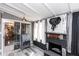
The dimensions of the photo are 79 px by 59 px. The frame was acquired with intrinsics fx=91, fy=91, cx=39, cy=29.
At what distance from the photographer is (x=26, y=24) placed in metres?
1.89

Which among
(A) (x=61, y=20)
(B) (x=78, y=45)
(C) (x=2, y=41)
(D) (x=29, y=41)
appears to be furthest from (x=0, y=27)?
(B) (x=78, y=45)

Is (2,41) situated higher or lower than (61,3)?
lower

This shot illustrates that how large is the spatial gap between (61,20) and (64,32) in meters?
0.24

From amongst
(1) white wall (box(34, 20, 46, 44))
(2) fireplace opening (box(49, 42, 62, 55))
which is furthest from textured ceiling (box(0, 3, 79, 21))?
(2) fireplace opening (box(49, 42, 62, 55))

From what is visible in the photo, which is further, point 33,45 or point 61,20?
point 33,45

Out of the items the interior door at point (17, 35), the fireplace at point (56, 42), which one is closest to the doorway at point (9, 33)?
the interior door at point (17, 35)

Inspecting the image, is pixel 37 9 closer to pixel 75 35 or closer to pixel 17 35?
pixel 17 35

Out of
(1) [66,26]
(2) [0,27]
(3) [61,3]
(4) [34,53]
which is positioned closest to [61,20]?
(1) [66,26]

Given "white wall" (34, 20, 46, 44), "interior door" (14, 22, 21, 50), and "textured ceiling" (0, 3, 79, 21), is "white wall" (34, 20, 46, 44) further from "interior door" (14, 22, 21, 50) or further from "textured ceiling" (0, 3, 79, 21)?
"interior door" (14, 22, 21, 50)

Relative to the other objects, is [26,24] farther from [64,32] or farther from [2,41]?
[64,32]

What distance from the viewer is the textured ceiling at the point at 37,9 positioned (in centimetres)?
169

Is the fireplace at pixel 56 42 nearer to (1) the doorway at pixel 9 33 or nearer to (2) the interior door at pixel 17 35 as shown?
(2) the interior door at pixel 17 35

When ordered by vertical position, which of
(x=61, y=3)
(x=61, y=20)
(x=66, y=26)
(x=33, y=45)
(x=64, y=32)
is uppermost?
(x=61, y=3)

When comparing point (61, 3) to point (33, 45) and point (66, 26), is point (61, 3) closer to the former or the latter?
point (66, 26)
